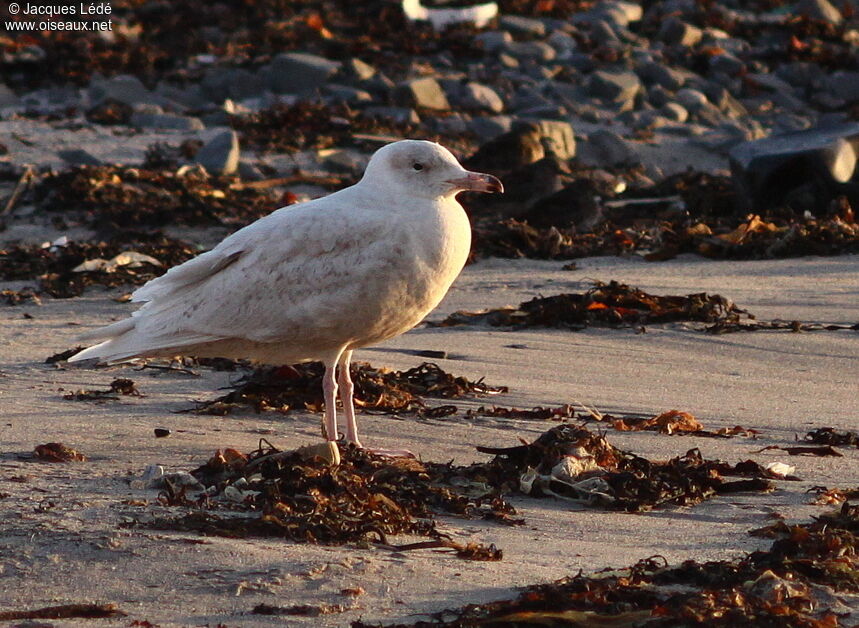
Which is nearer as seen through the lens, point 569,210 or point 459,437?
point 459,437

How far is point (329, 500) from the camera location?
4793 millimetres

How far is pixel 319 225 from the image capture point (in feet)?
19.4

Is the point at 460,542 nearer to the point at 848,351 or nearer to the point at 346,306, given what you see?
the point at 346,306

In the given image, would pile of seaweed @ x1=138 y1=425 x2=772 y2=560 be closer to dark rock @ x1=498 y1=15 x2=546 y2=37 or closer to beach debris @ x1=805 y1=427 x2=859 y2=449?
beach debris @ x1=805 y1=427 x2=859 y2=449

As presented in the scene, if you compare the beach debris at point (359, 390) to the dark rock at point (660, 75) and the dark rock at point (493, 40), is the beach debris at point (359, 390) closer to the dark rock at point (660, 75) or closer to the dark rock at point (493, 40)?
the dark rock at point (660, 75)

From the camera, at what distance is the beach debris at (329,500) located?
14.8ft

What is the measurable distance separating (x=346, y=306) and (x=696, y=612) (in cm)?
237

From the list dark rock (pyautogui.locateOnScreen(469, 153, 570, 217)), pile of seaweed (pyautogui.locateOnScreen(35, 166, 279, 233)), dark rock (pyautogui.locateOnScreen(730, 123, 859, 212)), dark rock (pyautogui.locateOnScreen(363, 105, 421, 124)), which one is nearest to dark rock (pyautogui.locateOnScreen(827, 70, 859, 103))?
Answer: dark rock (pyautogui.locateOnScreen(363, 105, 421, 124))

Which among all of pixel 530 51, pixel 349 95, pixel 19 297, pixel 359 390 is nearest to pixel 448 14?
pixel 530 51

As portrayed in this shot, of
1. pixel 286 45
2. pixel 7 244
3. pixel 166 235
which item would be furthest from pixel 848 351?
pixel 286 45

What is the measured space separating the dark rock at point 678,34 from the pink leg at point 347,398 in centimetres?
1643

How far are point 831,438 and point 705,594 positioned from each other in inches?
94.4

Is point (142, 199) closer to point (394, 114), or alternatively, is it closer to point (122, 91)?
point (394, 114)

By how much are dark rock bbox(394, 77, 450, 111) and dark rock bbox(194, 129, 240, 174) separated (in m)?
3.53
